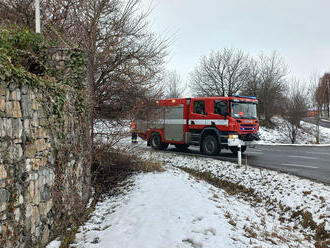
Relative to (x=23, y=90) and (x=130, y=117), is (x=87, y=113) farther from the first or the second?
(x=23, y=90)

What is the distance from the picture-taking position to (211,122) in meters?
12.2

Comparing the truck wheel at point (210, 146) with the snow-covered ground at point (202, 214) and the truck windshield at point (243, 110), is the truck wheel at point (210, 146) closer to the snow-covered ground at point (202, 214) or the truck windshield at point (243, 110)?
the truck windshield at point (243, 110)

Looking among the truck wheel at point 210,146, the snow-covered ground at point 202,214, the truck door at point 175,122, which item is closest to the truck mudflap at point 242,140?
the truck wheel at point 210,146

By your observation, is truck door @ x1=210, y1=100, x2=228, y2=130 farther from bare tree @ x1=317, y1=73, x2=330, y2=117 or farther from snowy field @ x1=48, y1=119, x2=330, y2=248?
bare tree @ x1=317, y1=73, x2=330, y2=117

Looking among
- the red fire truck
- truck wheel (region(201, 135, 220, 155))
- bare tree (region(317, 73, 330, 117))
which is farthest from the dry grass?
bare tree (region(317, 73, 330, 117))

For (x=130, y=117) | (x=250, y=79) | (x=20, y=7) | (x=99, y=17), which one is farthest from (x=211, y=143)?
(x=250, y=79)

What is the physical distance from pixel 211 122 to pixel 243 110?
4.89 ft

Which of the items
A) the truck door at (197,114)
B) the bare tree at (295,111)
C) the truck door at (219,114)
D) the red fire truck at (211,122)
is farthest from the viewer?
the bare tree at (295,111)

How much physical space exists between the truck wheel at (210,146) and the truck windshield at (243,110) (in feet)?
4.73

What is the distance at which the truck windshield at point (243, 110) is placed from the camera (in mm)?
11889

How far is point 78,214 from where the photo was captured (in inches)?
212

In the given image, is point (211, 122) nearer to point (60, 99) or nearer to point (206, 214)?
point (206, 214)

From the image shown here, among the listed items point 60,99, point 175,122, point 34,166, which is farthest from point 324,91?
point 34,166

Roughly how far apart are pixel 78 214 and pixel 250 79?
29959 millimetres
